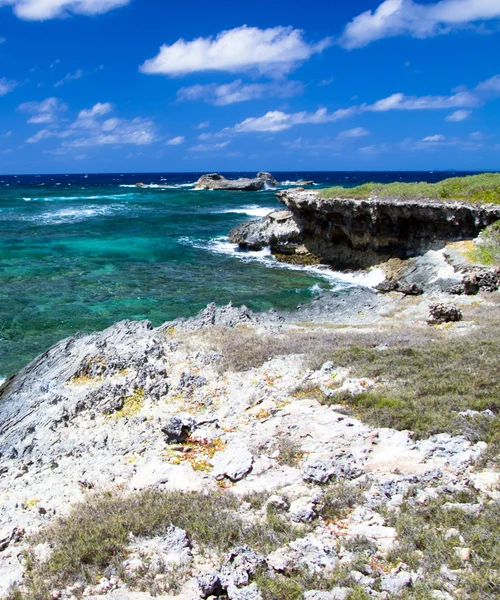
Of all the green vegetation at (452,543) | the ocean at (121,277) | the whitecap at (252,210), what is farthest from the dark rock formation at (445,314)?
the whitecap at (252,210)

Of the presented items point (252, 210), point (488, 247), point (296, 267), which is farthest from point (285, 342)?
point (252, 210)

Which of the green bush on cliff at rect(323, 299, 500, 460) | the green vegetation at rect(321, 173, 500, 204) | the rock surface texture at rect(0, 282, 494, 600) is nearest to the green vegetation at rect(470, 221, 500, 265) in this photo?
the green vegetation at rect(321, 173, 500, 204)

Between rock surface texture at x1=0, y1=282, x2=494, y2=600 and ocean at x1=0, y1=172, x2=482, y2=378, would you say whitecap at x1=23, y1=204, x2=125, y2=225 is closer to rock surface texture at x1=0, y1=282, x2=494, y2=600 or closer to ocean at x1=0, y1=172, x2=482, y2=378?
ocean at x1=0, y1=172, x2=482, y2=378

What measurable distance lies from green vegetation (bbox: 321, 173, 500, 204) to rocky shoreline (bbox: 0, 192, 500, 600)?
14158 millimetres

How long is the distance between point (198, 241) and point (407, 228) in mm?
22828

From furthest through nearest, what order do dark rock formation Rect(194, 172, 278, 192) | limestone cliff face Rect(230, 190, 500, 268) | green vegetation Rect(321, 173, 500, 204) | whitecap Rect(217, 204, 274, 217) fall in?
dark rock formation Rect(194, 172, 278, 192) < whitecap Rect(217, 204, 274, 217) < limestone cliff face Rect(230, 190, 500, 268) < green vegetation Rect(321, 173, 500, 204)

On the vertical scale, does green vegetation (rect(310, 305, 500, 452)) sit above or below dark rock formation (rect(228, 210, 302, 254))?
below

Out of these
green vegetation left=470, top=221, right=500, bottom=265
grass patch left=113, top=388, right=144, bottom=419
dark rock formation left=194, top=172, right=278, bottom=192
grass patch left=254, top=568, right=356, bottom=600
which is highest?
dark rock formation left=194, top=172, right=278, bottom=192

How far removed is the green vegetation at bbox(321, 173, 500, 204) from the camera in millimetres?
31641

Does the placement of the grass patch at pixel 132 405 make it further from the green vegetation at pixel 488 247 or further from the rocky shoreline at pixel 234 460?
the green vegetation at pixel 488 247

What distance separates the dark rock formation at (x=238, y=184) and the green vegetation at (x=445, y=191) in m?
84.0

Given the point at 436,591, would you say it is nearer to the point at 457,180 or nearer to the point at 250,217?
the point at 457,180

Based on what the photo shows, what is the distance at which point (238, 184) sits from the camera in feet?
395

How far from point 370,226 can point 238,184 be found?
87.6 meters
